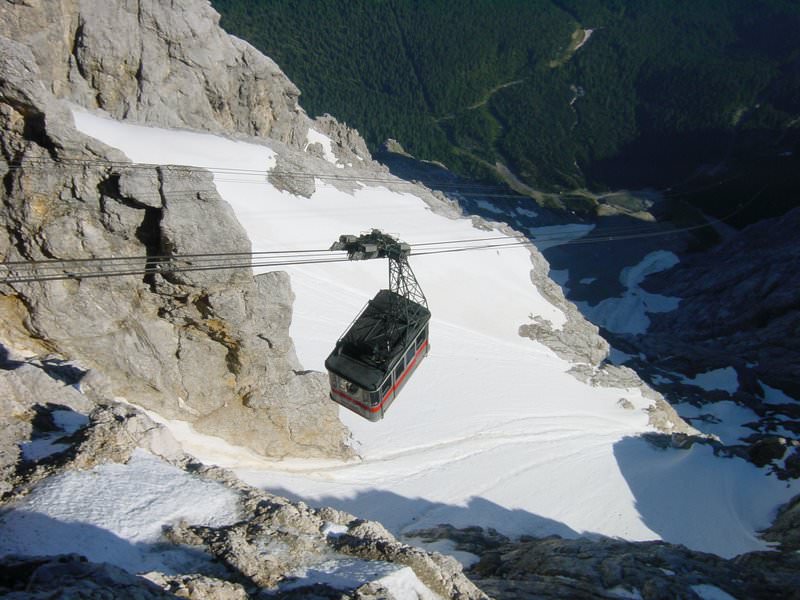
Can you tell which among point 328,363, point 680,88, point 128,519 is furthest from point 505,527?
point 680,88

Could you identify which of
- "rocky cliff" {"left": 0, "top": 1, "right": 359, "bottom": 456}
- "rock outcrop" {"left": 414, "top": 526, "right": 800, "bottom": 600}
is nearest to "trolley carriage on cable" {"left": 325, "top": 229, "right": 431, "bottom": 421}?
"rocky cliff" {"left": 0, "top": 1, "right": 359, "bottom": 456}

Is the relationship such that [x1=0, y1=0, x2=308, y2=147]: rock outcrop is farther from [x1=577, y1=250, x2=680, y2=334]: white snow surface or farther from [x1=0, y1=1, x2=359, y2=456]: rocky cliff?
[x1=577, y1=250, x2=680, y2=334]: white snow surface

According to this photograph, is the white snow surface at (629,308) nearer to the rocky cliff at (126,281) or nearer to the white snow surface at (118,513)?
the rocky cliff at (126,281)

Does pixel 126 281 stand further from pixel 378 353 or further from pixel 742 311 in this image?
pixel 742 311

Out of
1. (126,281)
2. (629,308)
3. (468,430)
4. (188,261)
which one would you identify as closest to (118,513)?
(188,261)

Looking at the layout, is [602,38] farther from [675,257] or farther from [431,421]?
[431,421]

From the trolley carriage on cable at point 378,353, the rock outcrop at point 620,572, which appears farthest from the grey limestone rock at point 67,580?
the trolley carriage on cable at point 378,353
